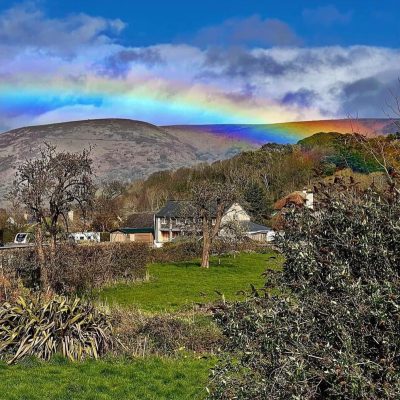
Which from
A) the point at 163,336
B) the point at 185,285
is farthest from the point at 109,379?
the point at 185,285

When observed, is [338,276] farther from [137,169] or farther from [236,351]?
[137,169]

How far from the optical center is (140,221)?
275 ft

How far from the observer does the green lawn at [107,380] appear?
29.5ft

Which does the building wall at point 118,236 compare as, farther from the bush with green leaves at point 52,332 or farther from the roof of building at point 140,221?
the bush with green leaves at point 52,332

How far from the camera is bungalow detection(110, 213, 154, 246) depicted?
73812mm

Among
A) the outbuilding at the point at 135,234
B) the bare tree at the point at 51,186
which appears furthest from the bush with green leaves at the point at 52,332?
the outbuilding at the point at 135,234

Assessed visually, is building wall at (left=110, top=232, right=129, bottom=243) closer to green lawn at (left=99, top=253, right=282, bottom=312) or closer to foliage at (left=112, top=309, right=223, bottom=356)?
green lawn at (left=99, top=253, right=282, bottom=312)

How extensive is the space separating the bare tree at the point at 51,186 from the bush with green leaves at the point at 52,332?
6538 millimetres

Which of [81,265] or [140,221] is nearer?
[81,265]

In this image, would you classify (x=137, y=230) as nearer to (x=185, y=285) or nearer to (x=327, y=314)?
(x=185, y=285)

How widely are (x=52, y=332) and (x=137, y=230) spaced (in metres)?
68.7

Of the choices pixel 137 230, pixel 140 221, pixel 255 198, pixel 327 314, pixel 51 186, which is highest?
pixel 51 186

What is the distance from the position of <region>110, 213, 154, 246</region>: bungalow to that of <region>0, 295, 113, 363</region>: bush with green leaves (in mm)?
59287

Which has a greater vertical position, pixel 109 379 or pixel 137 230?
pixel 109 379
